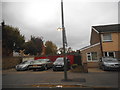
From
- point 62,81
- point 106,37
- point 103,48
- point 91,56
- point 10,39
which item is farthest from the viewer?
point 10,39

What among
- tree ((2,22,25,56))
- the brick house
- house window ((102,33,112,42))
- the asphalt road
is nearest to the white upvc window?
the brick house

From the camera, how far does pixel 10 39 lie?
2525cm

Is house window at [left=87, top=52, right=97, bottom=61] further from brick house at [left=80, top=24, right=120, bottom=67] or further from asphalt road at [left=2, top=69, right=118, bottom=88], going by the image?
asphalt road at [left=2, top=69, right=118, bottom=88]

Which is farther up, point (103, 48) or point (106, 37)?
point (106, 37)

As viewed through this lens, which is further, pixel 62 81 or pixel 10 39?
pixel 10 39

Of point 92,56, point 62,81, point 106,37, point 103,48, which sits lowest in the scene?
point 62,81

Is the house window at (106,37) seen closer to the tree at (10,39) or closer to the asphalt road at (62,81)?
the asphalt road at (62,81)

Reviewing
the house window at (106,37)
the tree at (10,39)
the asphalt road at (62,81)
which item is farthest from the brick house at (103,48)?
the tree at (10,39)

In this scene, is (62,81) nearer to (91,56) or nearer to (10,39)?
(91,56)

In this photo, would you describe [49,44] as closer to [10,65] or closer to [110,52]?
[10,65]

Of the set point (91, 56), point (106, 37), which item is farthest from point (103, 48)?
point (91, 56)

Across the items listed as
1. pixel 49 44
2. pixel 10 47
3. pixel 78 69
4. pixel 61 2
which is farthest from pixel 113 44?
pixel 49 44

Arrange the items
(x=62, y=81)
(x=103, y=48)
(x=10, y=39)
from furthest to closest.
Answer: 1. (x=10, y=39)
2. (x=103, y=48)
3. (x=62, y=81)

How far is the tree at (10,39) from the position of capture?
961 inches
